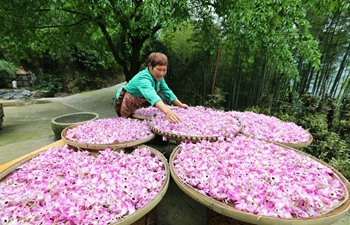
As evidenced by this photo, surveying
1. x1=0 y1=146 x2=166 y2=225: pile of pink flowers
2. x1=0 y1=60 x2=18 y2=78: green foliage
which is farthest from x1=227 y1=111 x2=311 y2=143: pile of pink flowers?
x1=0 y1=60 x2=18 y2=78: green foliage

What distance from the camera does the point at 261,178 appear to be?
0.98 meters

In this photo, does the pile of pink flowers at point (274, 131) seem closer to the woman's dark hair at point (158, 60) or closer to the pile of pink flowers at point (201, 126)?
the pile of pink flowers at point (201, 126)

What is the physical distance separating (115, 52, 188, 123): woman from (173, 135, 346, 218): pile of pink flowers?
0.45m

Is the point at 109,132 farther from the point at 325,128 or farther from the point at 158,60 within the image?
the point at 325,128

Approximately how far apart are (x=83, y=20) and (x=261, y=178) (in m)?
5.16

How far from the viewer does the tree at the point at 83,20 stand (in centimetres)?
241

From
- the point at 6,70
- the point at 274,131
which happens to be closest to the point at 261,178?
the point at 274,131

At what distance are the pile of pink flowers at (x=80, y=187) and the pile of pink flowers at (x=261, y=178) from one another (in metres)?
0.26

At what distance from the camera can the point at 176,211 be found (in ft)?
5.30

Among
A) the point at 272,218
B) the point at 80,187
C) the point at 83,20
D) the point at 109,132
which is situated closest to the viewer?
the point at 272,218

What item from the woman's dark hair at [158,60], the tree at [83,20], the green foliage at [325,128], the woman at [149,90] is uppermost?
the tree at [83,20]

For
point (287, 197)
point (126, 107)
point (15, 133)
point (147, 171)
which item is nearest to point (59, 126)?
point (126, 107)

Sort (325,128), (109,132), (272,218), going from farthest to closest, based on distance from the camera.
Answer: (325,128), (109,132), (272,218)

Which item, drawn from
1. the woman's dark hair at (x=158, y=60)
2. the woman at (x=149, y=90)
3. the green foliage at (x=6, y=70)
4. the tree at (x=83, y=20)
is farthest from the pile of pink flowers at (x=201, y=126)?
the green foliage at (x=6, y=70)
